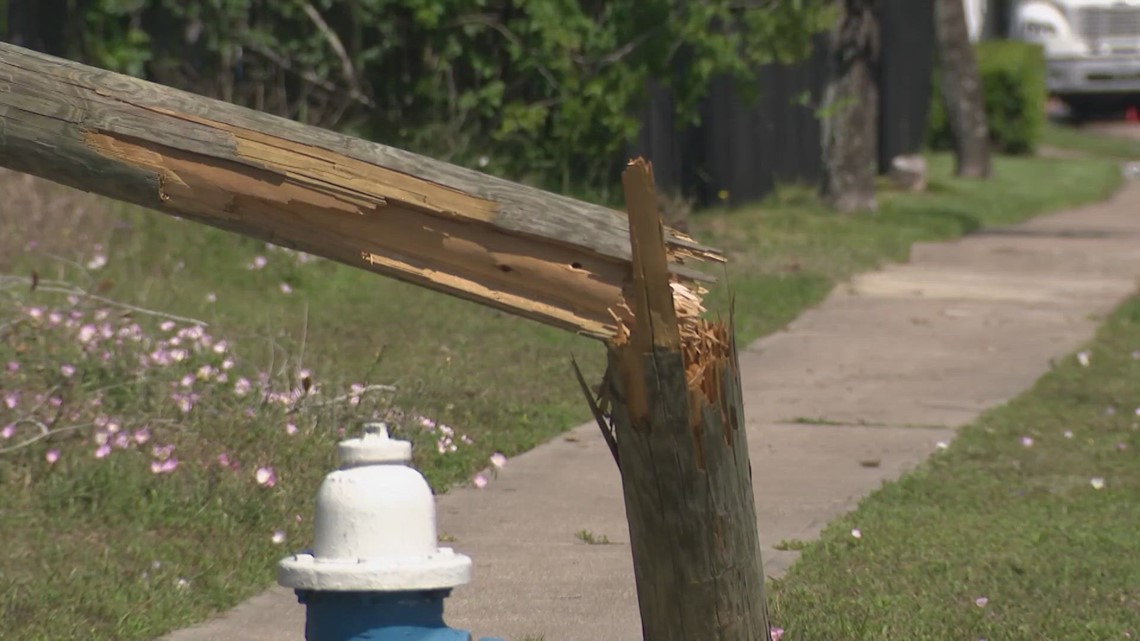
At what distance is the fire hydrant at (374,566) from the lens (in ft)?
9.71

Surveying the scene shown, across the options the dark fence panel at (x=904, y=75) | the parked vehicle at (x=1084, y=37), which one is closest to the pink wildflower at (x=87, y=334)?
the dark fence panel at (x=904, y=75)

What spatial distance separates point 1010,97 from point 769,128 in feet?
25.8

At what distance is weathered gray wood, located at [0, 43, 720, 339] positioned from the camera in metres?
3.29

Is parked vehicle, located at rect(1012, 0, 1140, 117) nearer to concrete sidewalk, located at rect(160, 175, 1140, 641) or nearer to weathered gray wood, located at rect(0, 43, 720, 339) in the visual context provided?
concrete sidewalk, located at rect(160, 175, 1140, 641)

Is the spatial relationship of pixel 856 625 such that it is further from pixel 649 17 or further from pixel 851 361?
pixel 649 17

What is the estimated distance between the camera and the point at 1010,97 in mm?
21703

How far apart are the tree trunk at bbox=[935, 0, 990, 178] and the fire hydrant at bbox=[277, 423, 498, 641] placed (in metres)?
15.8

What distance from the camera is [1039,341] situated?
30.1 ft

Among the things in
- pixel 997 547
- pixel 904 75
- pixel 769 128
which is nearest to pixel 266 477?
pixel 997 547

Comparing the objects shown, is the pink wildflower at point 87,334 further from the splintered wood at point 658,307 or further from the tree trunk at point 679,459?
the splintered wood at point 658,307

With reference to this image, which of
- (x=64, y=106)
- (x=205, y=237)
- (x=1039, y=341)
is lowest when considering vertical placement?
(x=1039, y=341)

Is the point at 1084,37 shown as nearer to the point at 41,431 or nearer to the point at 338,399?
the point at 338,399

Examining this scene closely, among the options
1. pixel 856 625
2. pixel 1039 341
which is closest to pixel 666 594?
pixel 856 625

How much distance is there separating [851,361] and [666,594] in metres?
5.32
